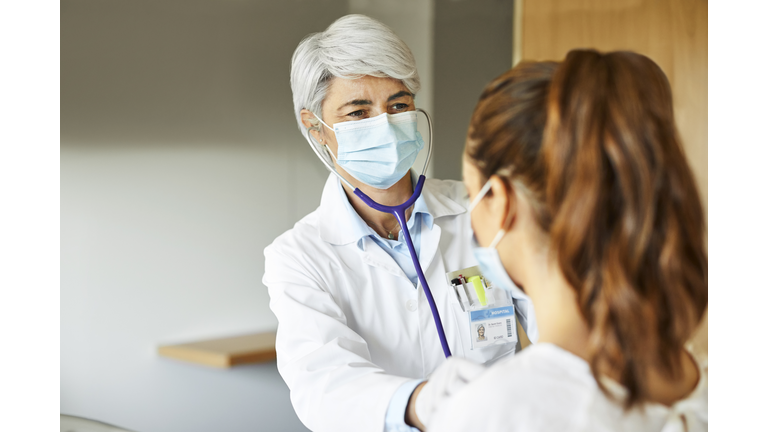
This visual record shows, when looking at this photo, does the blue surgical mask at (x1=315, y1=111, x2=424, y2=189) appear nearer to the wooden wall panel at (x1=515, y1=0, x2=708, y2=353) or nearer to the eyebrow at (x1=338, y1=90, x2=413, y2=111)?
the eyebrow at (x1=338, y1=90, x2=413, y2=111)

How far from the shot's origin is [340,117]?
1.27m

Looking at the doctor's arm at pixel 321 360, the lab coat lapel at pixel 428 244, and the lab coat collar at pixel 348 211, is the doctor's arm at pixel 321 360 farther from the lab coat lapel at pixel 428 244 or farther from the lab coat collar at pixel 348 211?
the lab coat lapel at pixel 428 244

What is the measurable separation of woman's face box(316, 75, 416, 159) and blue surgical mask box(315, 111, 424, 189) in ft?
0.11

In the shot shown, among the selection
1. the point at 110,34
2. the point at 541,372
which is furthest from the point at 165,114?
the point at 541,372


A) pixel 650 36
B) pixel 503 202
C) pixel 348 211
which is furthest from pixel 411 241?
pixel 650 36

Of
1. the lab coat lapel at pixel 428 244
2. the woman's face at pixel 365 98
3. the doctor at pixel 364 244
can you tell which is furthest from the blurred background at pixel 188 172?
the lab coat lapel at pixel 428 244

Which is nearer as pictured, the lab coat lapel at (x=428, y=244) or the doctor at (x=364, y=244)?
the doctor at (x=364, y=244)

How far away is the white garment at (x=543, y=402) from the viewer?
0.60 metres

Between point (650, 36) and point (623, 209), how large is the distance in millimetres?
1515

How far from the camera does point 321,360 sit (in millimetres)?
1050

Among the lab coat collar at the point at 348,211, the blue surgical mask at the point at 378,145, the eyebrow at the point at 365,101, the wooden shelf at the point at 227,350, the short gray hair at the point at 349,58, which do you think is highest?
the short gray hair at the point at 349,58

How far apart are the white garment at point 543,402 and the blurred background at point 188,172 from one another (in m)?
0.62

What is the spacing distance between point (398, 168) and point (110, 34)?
2.25 feet

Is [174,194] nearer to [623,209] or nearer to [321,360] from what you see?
[321,360]
